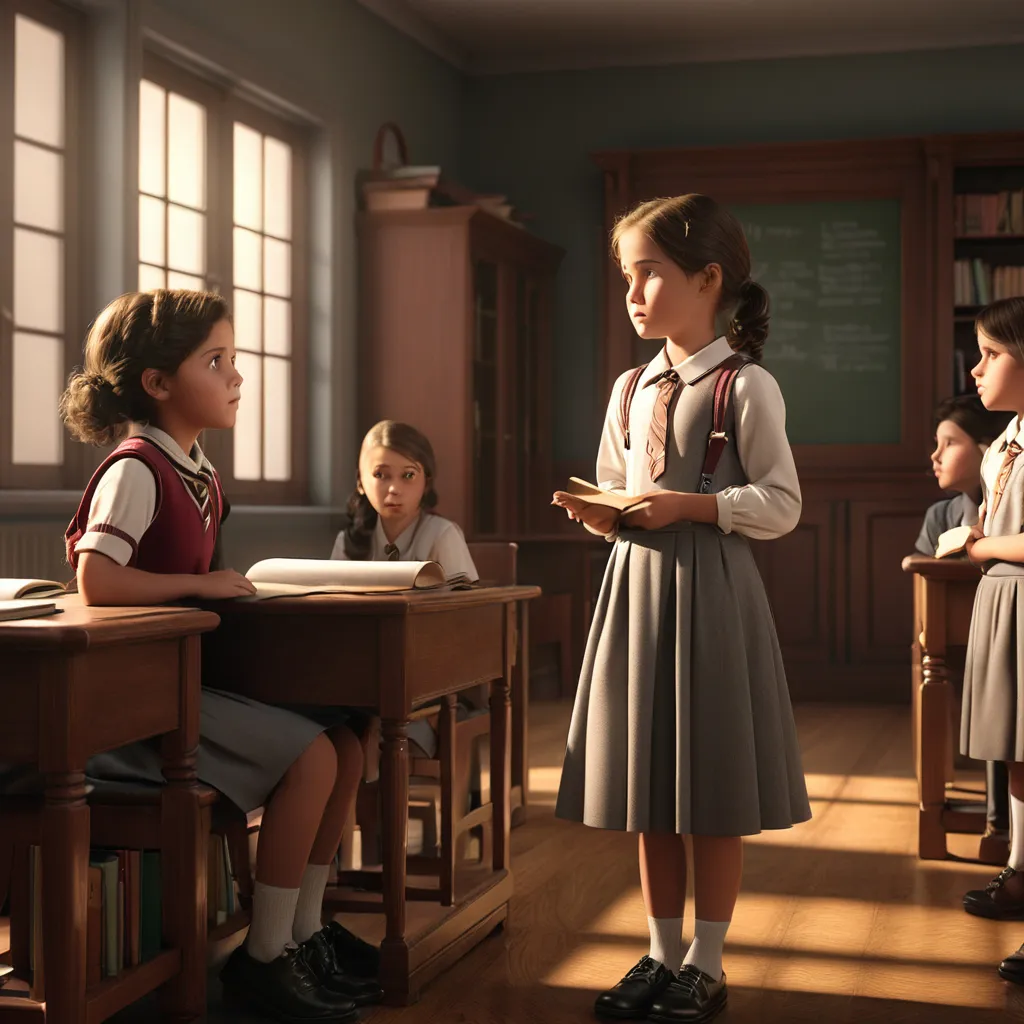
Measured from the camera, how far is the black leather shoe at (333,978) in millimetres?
2172

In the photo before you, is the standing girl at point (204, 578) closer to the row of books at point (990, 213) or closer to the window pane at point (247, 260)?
the window pane at point (247, 260)

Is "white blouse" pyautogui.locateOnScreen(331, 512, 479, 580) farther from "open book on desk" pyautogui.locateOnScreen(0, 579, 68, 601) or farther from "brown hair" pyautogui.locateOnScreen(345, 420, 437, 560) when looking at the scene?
"open book on desk" pyautogui.locateOnScreen(0, 579, 68, 601)

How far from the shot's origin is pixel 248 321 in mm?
5434

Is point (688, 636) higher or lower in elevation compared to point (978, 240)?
lower

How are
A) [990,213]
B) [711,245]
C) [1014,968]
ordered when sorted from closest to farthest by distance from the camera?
[711,245] → [1014,968] → [990,213]

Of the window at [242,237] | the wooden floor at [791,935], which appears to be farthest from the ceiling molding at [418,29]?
the wooden floor at [791,935]

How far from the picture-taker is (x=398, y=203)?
5.97m

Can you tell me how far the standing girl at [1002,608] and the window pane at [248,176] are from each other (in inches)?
131

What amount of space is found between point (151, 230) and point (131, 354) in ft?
8.91

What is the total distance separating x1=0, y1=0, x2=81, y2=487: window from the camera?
3988 mm

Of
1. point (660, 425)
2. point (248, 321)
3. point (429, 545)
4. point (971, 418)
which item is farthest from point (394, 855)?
point (248, 321)

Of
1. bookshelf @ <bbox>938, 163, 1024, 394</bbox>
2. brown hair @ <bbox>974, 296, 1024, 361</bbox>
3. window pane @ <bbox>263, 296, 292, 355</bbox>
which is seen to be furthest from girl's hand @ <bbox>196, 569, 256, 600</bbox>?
bookshelf @ <bbox>938, 163, 1024, 394</bbox>

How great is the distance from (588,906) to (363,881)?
0.46 metres

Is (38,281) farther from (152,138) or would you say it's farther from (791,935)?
(791,935)
